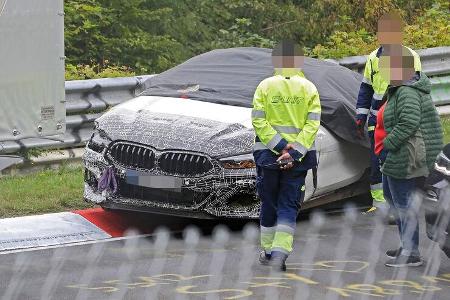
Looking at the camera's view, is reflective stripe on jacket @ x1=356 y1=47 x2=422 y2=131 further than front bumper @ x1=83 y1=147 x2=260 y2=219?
Yes

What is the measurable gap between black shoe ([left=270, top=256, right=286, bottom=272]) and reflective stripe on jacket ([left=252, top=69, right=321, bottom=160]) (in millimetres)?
763

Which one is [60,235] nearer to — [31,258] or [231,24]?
[31,258]

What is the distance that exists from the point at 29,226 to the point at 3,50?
9.03 feet

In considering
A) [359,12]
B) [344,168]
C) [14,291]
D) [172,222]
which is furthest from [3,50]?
[359,12]

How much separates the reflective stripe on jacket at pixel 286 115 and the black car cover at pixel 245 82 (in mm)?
1679

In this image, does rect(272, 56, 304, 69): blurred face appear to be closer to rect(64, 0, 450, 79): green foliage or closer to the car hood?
the car hood

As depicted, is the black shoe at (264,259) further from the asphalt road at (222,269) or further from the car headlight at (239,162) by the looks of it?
the car headlight at (239,162)

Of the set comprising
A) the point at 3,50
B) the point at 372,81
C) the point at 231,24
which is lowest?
the point at 231,24

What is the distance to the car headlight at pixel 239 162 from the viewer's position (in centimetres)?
990

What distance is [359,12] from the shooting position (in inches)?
788

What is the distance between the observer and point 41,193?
448 inches

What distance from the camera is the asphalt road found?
27.5 feet

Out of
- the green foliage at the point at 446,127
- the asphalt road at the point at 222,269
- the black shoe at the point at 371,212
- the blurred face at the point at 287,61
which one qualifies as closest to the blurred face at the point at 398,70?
the blurred face at the point at 287,61

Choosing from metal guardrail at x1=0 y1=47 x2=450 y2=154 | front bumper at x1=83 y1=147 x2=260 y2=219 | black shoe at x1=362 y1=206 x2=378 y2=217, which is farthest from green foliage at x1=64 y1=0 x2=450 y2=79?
front bumper at x1=83 y1=147 x2=260 y2=219
